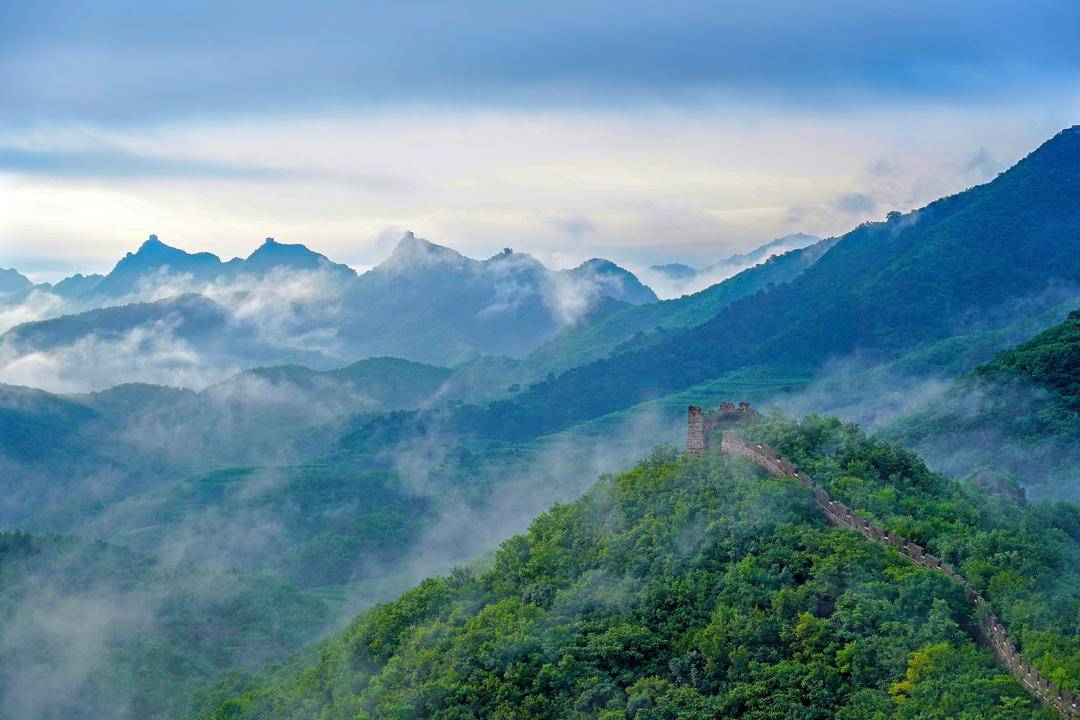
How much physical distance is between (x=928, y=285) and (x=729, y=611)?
131 metres

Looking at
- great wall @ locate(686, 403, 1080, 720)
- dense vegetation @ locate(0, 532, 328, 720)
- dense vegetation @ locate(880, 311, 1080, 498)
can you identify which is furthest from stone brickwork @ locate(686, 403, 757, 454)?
dense vegetation @ locate(0, 532, 328, 720)

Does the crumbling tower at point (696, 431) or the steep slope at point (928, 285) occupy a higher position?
the steep slope at point (928, 285)

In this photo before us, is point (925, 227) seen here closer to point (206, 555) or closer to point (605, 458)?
point (605, 458)

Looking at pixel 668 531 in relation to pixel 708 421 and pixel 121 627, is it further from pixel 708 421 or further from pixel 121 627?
pixel 121 627

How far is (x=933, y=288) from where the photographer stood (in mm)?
160250

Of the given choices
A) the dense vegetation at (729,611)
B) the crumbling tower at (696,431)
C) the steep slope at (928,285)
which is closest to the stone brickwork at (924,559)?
the dense vegetation at (729,611)

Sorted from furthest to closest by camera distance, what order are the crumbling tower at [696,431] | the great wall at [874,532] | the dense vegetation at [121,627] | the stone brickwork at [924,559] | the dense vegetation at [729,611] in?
the dense vegetation at [121,627] < the crumbling tower at [696,431] < the dense vegetation at [729,611] < the great wall at [874,532] < the stone brickwork at [924,559]

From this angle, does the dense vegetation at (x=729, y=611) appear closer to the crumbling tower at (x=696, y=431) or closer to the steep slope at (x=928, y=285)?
the crumbling tower at (x=696, y=431)

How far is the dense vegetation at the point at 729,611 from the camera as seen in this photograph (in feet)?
113

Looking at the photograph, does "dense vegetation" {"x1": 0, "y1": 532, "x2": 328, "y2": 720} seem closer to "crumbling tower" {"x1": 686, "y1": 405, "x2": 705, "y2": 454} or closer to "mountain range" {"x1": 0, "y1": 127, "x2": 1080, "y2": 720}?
"mountain range" {"x1": 0, "y1": 127, "x2": 1080, "y2": 720}

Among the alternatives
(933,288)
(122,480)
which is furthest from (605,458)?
(122,480)

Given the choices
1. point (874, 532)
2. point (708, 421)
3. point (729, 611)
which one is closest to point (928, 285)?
point (708, 421)

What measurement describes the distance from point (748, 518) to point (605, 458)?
10903 centimetres

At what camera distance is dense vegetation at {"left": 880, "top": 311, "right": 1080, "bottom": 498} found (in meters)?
74.3
